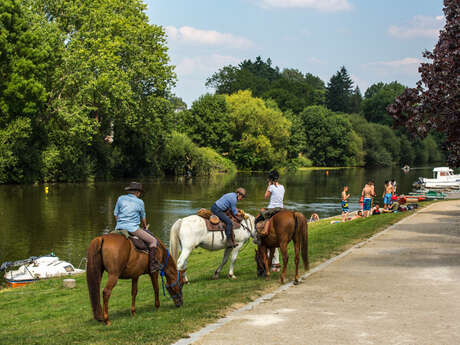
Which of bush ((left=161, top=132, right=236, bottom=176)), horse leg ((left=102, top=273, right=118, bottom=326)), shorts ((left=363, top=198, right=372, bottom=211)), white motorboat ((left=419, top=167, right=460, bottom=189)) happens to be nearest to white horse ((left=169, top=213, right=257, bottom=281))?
horse leg ((left=102, top=273, right=118, bottom=326))

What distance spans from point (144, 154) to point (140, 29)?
16.9 m

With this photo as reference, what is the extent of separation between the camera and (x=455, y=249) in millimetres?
18125

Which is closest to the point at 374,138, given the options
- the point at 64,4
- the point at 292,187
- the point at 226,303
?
the point at 292,187

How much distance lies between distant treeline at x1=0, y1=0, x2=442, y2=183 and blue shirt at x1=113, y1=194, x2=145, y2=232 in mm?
A: 42831

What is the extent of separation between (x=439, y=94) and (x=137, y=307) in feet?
41.2

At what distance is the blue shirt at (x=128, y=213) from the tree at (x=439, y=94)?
480 inches

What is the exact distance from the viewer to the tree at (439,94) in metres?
18.9

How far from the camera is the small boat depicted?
20.5m

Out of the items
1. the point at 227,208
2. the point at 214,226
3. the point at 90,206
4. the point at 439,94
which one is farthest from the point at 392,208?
the point at 214,226

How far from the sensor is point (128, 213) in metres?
10.7

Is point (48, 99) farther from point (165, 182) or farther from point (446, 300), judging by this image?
point (446, 300)

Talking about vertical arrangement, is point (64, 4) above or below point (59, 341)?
above

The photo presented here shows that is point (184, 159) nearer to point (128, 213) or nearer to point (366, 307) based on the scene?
point (128, 213)

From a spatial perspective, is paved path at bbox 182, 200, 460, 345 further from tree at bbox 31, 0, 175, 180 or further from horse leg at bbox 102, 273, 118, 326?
tree at bbox 31, 0, 175, 180
